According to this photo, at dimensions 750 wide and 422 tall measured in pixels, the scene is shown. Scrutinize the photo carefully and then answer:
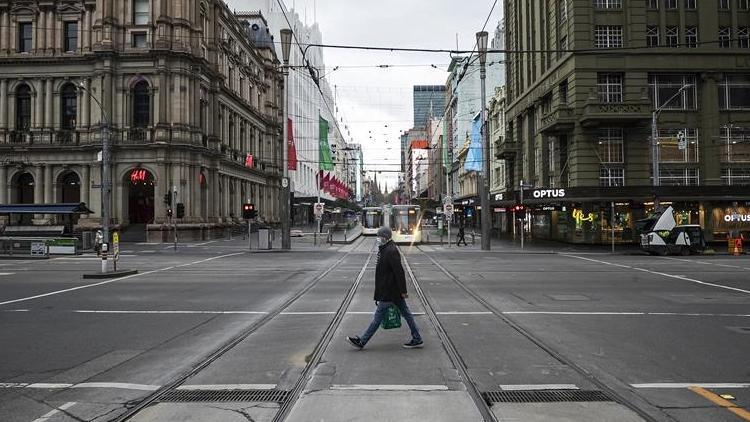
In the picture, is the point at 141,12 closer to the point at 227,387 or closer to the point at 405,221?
the point at 405,221

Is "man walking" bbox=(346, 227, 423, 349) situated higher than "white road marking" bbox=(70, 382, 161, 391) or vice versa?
"man walking" bbox=(346, 227, 423, 349)

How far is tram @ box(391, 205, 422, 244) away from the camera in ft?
151

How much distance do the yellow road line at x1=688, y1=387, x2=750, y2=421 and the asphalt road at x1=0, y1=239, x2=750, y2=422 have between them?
0.11ft

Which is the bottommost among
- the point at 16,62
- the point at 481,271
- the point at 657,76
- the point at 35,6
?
the point at 481,271

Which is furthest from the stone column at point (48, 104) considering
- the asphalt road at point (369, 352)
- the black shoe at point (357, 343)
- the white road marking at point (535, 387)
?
the white road marking at point (535, 387)

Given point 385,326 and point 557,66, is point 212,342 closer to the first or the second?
point 385,326

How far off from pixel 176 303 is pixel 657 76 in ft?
121

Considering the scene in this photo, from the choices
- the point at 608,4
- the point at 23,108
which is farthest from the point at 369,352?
the point at 23,108

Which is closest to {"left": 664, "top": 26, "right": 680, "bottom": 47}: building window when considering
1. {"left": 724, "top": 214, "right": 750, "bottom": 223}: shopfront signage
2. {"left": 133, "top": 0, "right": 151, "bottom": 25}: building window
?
{"left": 724, "top": 214, "right": 750, "bottom": 223}: shopfront signage

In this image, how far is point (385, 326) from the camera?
809cm

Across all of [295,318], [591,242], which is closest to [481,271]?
[295,318]

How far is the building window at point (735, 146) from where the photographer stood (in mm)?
38406

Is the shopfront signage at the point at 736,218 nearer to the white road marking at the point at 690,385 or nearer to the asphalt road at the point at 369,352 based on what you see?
the asphalt road at the point at 369,352

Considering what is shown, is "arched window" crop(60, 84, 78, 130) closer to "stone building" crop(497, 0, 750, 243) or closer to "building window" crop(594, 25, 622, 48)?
"stone building" crop(497, 0, 750, 243)
